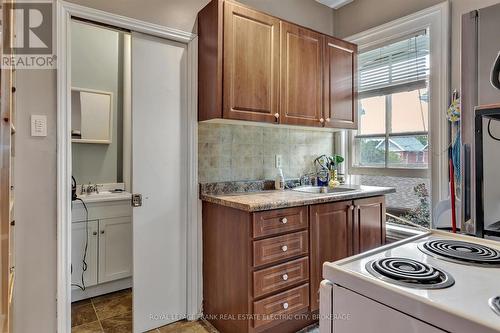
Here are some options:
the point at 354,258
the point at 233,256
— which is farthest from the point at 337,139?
the point at 354,258

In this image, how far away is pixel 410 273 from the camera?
0.73 m

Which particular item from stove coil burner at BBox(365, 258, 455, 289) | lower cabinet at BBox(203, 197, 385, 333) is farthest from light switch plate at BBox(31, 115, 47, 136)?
stove coil burner at BBox(365, 258, 455, 289)

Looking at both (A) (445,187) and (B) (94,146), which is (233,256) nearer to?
(A) (445,187)

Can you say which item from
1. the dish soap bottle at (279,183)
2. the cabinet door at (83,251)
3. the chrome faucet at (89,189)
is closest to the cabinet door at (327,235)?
the dish soap bottle at (279,183)

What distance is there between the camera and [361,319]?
0.71 meters

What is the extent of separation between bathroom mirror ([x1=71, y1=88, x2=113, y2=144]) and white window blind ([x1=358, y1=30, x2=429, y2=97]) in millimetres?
2513

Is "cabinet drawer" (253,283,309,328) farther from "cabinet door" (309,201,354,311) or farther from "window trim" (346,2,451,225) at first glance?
Result: "window trim" (346,2,451,225)

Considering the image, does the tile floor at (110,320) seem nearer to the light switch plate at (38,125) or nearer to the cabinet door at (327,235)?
the cabinet door at (327,235)

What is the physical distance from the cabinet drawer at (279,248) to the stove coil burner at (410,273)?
3.16 feet

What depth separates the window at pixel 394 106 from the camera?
2.42m

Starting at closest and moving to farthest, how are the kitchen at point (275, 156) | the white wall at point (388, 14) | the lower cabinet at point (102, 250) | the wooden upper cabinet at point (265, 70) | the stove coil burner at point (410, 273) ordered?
the stove coil burner at point (410, 273) → the kitchen at point (275, 156) → the wooden upper cabinet at point (265, 70) → the white wall at point (388, 14) → the lower cabinet at point (102, 250)

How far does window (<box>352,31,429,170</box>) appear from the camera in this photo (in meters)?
2.42

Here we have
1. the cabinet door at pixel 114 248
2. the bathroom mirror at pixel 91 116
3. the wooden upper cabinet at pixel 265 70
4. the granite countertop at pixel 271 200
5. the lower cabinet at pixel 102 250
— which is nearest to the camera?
the granite countertop at pixel 271 200

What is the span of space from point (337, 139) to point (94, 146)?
7.95 feet
